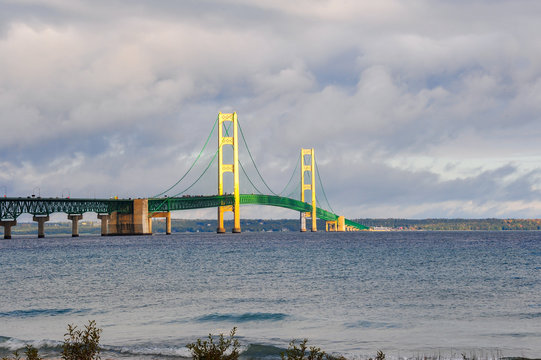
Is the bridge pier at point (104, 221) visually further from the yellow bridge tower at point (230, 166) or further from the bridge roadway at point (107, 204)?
the yellow bridge tower at point (230, 166)

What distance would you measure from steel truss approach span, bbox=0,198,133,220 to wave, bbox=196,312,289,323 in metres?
118

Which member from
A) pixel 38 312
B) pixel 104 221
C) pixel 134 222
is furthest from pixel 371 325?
pixel 104 221

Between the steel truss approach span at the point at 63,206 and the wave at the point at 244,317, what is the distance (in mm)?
118134

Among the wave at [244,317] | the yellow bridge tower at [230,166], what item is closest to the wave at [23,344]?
the wave at [244,317]

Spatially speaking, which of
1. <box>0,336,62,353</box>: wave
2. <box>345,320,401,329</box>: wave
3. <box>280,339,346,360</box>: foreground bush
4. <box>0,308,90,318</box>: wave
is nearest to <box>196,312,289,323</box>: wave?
<box>345,320,401,329</box>: wave

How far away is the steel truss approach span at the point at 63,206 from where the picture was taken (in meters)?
137

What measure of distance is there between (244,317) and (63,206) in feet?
429

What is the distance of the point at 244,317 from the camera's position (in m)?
23.4

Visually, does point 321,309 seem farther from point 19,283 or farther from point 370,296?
point 19,283

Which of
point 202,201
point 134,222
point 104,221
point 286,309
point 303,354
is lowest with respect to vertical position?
point 286,309

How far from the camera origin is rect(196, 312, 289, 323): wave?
2294cm

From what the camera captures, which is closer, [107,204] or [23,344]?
[23,344]

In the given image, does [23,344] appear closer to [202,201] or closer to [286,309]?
[286,309]

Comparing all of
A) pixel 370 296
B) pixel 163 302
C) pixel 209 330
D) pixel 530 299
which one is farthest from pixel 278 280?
pixel 209 330
